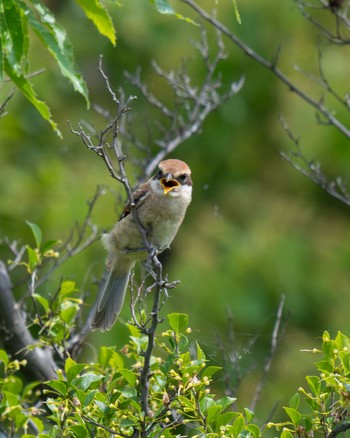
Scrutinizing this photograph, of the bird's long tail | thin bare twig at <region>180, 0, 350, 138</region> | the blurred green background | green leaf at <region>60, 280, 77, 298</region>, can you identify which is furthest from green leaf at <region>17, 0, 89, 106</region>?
the blurred green background

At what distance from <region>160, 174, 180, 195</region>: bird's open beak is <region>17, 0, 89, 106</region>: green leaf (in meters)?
1.40

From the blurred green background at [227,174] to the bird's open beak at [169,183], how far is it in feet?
9.88

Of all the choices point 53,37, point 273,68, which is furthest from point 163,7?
point 273,68

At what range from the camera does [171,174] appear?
4.37 m

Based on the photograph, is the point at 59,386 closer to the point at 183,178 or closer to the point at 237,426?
the point at 237,426

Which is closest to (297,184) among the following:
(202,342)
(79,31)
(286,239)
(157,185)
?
(286,239)

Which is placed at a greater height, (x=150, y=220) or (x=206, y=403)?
(x=206, y=403)

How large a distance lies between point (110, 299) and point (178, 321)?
183 cm

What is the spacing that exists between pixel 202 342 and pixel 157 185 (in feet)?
4.01

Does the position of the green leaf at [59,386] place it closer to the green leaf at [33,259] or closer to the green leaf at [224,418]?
the green leaf at [224,418]

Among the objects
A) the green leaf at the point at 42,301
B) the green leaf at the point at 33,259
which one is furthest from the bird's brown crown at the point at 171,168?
the green leaf at the point at 42,301

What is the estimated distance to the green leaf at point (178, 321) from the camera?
2947 millimetres

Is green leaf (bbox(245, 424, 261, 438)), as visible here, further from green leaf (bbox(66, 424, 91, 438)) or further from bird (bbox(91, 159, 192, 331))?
bird (bbox(91, 159, 192, 331))

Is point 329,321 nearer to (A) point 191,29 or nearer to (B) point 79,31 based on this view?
(A) point 191,29
